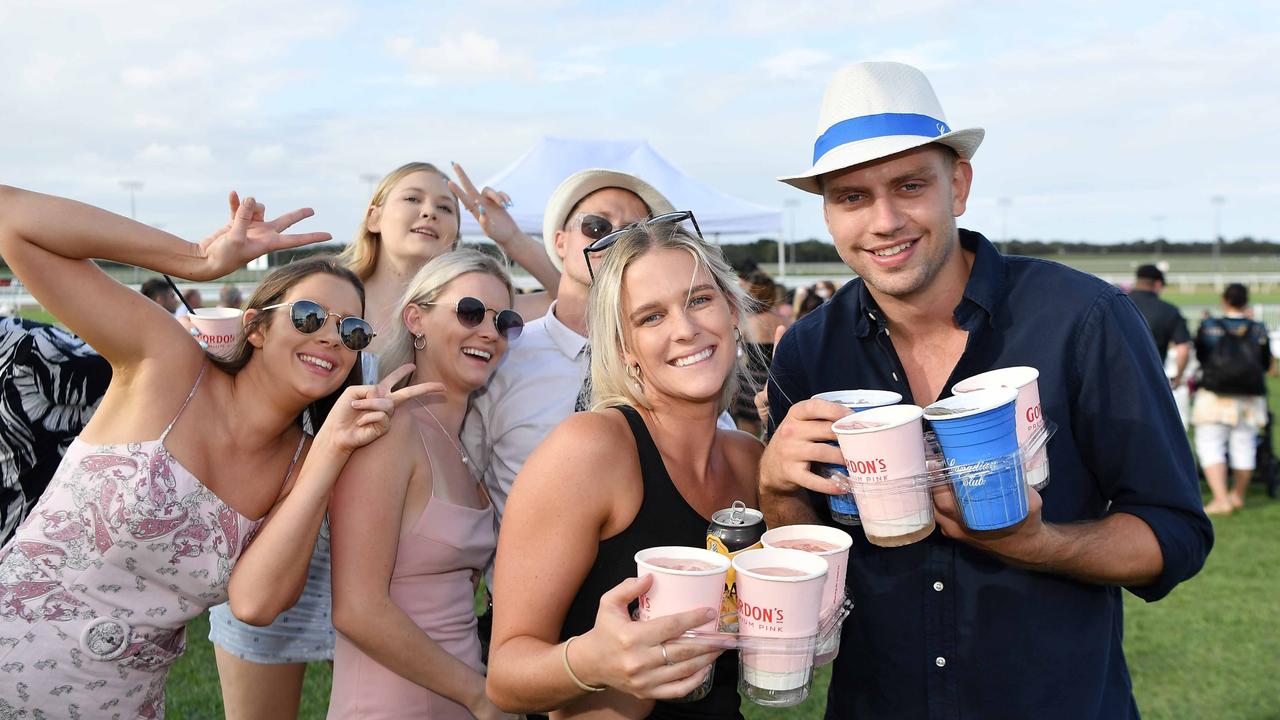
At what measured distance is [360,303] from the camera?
2959mm

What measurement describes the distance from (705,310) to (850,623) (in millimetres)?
932

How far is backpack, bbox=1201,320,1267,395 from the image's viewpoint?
960cm

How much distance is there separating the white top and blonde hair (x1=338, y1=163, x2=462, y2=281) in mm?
1186

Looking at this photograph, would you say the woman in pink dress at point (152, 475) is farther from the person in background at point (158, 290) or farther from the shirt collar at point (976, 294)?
the person in background at point (158, 290)

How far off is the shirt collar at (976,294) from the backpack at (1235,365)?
29.1 ft

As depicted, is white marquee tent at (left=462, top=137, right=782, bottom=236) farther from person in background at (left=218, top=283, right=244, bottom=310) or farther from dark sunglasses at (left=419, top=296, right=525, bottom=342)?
dark sunglasses at (left=419, top=296, right=525, bottom=342)

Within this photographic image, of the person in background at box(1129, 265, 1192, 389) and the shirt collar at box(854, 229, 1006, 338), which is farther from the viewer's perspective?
the person in background at box(1129, 265, 1192, 389)

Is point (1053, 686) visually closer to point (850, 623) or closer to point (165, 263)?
point (850, 623)

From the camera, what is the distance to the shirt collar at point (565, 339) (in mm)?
3619

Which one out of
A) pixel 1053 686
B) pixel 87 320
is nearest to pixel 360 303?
pixel 87 320

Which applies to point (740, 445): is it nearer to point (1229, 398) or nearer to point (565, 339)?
point (565, 339)

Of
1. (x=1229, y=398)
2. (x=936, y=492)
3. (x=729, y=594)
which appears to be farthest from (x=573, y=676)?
(x=1229, y=398)

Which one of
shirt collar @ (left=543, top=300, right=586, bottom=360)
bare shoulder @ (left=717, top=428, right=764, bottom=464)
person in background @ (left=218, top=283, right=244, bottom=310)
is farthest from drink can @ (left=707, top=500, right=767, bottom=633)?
person in background @ (left=218, top=283, right=244, bottom=310)

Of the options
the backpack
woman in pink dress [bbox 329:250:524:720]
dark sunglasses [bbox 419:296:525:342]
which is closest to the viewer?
woman in pink dress [bbox 329:250:524:720]
